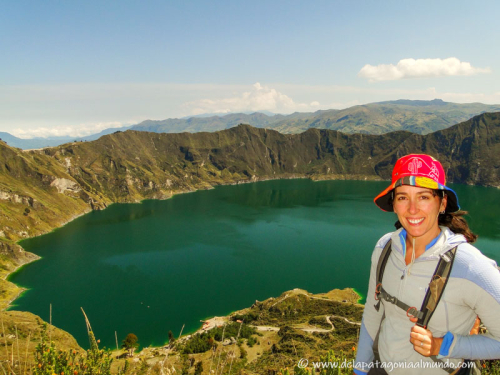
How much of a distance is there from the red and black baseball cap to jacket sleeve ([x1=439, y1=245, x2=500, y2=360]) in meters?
0.95

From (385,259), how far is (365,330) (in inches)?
56.2

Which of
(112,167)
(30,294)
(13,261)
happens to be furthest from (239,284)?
(112,167)

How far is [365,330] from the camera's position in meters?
4.82

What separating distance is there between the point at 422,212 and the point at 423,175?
20.2 inches

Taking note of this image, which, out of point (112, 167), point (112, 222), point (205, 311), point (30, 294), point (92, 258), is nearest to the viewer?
point (205, 311)

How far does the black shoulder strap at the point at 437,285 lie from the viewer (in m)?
3.33

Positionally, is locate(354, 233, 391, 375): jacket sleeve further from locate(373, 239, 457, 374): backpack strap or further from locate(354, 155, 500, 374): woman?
locate(373, 239, 457, 374): backpack strap

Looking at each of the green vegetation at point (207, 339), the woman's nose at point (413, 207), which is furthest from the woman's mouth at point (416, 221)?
the green vegetation at point (207, 339)

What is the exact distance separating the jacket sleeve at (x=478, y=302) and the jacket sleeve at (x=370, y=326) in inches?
48.6

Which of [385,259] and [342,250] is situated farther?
[342,250]

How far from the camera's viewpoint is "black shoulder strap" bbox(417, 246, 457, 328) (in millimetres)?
3329

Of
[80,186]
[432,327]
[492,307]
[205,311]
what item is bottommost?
[205,311]

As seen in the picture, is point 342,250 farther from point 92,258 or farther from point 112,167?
point 112,167

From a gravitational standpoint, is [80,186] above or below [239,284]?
above
